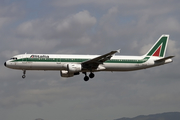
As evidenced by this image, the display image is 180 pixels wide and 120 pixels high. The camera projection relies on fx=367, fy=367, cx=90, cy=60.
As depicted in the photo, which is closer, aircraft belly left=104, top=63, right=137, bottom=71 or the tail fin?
aircraft belly left=104, top=63, right=137, bottom=71

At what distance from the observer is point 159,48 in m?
78.8

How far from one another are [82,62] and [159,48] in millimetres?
19041

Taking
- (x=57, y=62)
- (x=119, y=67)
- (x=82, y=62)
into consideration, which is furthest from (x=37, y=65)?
(x=119, y=67)

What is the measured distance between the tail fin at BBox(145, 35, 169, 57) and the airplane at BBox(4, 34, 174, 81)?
1088 mm

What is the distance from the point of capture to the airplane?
67.4m

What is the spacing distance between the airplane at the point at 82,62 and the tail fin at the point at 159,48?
109 cm

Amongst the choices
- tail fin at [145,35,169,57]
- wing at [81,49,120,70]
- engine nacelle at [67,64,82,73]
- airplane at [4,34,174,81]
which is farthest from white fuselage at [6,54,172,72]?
tail fin at [145,35,169,57]

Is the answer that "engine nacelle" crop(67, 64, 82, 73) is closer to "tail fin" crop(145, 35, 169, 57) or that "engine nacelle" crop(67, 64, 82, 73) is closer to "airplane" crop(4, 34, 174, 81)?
"airplane" crop(4, 34, 174, 81)

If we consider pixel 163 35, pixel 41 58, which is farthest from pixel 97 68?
pixel 163 35

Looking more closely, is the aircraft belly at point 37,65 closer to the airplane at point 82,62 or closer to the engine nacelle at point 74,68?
the airplane at point 82,62

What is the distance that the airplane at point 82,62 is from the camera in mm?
67406

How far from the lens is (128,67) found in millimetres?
72750

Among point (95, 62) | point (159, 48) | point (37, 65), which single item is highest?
point (159, 48)

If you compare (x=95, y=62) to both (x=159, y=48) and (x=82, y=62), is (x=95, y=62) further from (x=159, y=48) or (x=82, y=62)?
(x=159, y=48)
